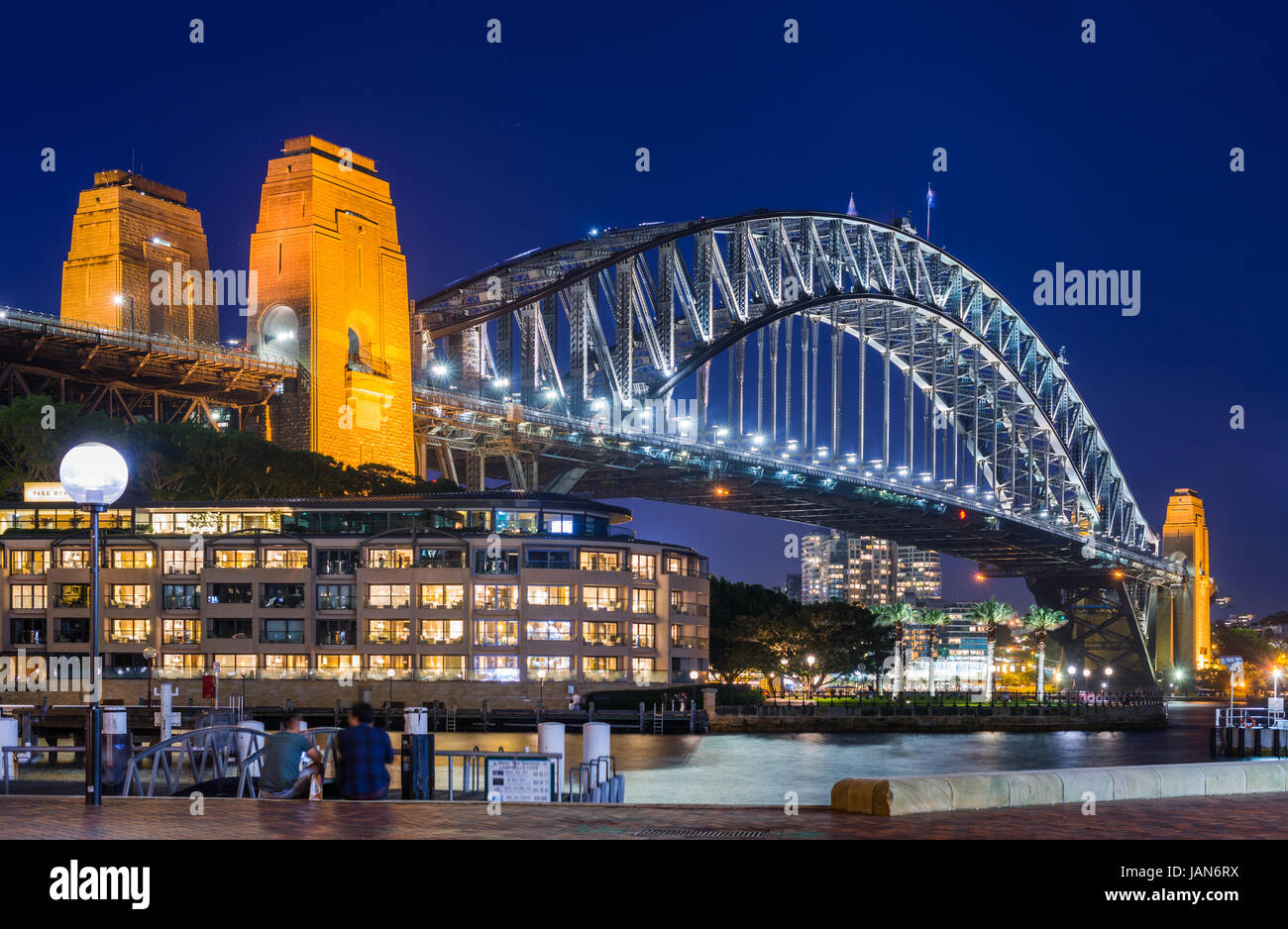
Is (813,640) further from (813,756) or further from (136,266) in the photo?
(136,266)

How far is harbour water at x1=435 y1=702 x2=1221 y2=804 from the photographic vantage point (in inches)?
2427

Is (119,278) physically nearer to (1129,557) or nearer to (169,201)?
(169,201)

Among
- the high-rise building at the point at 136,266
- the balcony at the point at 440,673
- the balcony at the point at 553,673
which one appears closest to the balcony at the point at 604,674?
the balcony at the point at 553,673

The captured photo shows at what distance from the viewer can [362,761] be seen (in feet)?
69.2

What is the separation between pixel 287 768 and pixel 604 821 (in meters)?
7.75

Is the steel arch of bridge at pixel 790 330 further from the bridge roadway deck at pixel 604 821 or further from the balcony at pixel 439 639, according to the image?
the bridge roadway deck at pixel 604 821

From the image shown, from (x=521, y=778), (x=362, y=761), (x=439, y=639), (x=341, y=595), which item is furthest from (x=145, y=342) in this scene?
(x=362, y=761)

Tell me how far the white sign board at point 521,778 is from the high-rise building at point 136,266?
8367 cm

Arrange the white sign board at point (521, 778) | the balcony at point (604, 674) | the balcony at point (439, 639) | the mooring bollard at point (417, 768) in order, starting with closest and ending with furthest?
the mooring bollard at point (417, 768)
the white sign board at point (521, 778)
the balcony at point (439, 639)
the balcony at point (604, 674)

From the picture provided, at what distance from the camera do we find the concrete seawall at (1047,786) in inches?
692

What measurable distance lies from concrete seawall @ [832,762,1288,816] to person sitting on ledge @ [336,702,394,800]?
650 cm

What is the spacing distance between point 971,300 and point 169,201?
295 ft

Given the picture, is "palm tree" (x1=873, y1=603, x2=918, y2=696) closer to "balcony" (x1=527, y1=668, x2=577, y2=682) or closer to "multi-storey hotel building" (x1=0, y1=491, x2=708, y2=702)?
"multi-storey hotel building" (x1=0, y1=491, x2=708, y2=702)

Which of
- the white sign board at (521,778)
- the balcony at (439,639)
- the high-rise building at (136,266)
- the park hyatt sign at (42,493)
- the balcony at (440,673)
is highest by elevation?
the high-rise building at (136,266)
